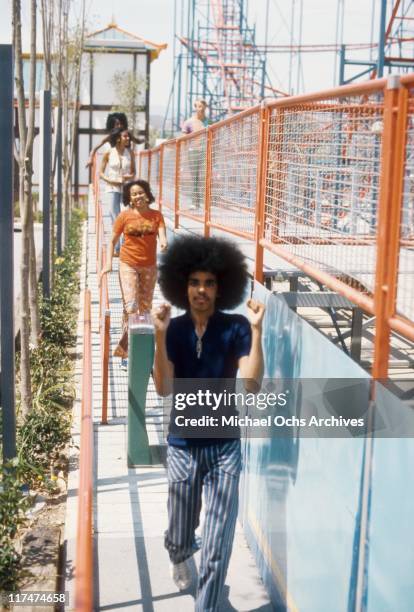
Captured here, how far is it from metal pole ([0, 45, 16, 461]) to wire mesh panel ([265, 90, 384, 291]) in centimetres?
177

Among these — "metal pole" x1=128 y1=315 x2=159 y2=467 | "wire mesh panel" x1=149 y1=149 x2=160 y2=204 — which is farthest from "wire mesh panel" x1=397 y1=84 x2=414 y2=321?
"wire mesh panel" x1=149 y1=149 x2=160 y2=204

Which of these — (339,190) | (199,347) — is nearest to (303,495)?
Answer: (199,347)

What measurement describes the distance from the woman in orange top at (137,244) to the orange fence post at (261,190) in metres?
3.03

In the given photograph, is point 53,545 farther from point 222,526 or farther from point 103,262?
point 103,262

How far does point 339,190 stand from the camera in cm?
354

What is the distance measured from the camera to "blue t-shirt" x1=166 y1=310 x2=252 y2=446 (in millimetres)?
3789

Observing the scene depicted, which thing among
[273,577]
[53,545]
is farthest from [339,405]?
[53,545]

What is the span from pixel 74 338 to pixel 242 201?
245 inches

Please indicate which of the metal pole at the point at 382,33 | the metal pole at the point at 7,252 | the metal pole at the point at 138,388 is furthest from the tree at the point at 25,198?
the metal pole at the point at 382,33

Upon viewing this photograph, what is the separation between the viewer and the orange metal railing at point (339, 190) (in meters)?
2.66

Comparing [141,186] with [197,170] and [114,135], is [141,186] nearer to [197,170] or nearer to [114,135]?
[197,170]

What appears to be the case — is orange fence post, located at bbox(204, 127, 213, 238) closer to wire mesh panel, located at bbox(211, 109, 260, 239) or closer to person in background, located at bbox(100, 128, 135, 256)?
wire mesh panel, located at bbox(211, 109, 260, 239)

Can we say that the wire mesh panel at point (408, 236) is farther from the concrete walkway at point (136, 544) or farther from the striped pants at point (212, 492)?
the concrete walkway at point (136, 544)

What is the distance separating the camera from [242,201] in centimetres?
573
